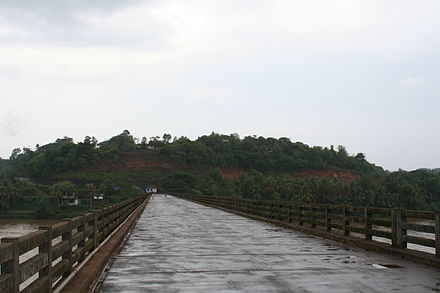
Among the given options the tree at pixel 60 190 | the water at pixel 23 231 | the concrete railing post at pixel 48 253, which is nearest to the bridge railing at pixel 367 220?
the concrete railing post at pixel 48 253

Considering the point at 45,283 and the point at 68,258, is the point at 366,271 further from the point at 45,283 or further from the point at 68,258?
the point at 45,283

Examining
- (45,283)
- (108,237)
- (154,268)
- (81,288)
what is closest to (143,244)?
(108,237)

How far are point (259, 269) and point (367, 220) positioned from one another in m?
5.78

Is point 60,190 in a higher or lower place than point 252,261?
lower

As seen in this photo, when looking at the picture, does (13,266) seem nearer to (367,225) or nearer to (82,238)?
(82,238)

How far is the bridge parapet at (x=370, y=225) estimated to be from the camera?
Answer: 11.5 metres

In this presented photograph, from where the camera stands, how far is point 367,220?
15.0 m

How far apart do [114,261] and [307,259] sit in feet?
14.6

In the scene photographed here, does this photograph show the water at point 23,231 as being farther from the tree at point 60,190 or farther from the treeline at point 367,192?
the treeline at point 367,192

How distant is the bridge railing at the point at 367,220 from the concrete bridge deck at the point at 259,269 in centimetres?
75

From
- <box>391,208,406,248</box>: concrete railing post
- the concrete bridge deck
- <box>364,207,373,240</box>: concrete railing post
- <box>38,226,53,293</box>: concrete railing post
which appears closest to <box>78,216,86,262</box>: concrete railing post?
the concrete bridge deck

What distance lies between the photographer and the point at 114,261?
11570 mm

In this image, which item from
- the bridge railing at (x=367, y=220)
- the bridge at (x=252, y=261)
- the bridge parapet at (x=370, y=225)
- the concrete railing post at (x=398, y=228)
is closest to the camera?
the bridge at (x=252, y=261)

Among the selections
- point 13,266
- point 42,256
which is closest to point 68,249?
point 42,256
